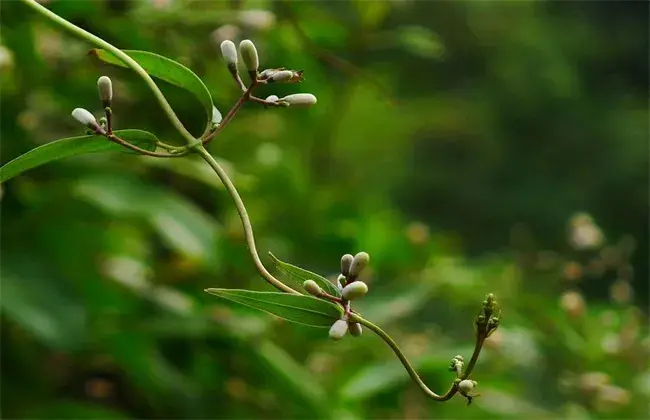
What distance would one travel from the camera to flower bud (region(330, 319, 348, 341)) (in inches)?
12.2

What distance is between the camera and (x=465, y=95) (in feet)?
8.64

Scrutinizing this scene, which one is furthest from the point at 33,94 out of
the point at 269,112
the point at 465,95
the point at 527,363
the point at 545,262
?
the point at 465,95

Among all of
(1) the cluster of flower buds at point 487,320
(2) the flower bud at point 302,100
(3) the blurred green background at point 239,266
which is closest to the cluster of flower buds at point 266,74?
(2) the flower bud at point 302,100

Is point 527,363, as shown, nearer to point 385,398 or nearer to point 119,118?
point 385,398

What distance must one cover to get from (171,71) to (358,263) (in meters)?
0.12

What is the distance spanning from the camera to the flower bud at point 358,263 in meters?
0.32

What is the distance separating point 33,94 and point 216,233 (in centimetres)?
23

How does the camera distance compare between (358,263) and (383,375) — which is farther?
(383,375)

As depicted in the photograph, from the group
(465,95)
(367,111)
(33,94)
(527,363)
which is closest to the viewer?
(33,94)

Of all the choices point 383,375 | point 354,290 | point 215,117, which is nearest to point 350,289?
point 354,290

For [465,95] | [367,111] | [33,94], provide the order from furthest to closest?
[465,95] < [367,111] < [33,94]

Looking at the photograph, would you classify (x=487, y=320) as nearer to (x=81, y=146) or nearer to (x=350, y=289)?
(x=350, y=289)

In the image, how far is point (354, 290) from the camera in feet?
1.04

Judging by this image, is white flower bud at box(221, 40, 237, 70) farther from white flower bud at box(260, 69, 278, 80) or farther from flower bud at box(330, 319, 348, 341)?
flower bud at box(330, 319, 348, 341)
